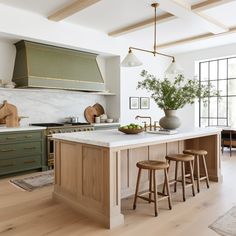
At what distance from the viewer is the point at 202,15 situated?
483 centimetres

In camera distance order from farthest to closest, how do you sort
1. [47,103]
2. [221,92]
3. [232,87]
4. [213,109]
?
[213,109] < [221,92] < [232,87] < [47,103]

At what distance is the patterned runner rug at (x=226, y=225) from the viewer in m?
2.50

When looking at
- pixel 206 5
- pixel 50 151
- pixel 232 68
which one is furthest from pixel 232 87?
pixel 50 151

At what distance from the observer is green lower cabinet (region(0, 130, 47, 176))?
450 cm

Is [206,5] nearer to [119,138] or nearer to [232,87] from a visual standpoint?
[119,138]

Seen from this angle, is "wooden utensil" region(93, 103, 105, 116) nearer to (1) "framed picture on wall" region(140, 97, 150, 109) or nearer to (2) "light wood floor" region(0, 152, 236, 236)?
(1) "framed picture on wall" region(140, 97, 150, 109)

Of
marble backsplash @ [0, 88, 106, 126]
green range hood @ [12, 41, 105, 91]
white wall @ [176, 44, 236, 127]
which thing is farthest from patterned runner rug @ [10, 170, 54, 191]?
white wall @ [176, 44, 236, 127]

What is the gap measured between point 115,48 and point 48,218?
15.5 ft

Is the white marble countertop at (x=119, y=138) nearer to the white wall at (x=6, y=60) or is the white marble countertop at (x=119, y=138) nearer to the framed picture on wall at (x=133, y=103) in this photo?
the white wall at (x=6, y=60)

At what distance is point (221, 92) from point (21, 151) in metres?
6.10

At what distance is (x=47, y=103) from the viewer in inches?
229

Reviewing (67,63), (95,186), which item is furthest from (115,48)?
(95,186)

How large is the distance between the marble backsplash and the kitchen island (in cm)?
244

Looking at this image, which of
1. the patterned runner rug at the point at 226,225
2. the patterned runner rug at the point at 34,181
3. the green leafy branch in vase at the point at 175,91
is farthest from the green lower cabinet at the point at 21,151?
the patterned runner rug at the point at 226,225
